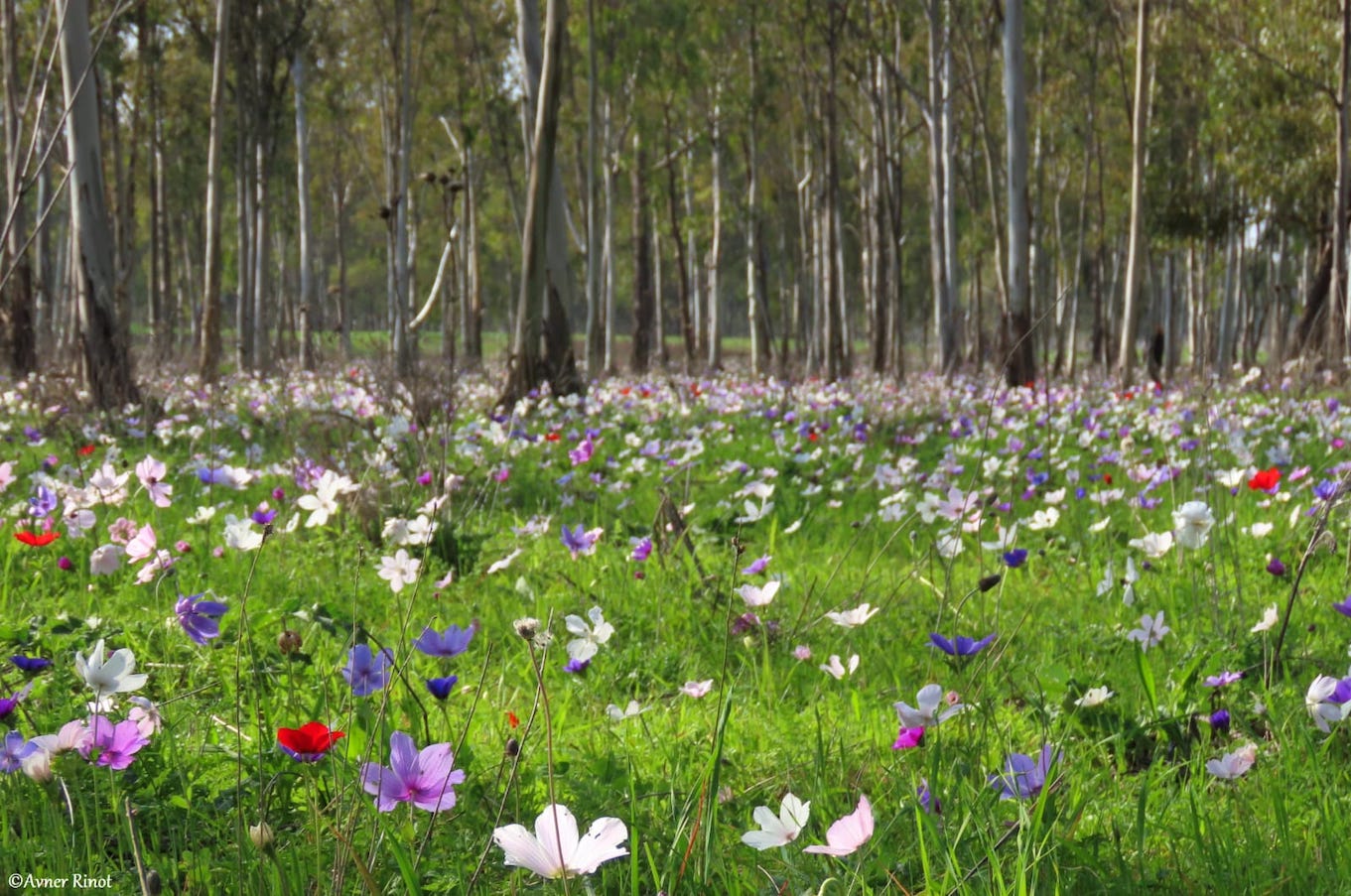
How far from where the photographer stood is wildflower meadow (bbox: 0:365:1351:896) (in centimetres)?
128

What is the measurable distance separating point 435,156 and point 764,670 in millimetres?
27476

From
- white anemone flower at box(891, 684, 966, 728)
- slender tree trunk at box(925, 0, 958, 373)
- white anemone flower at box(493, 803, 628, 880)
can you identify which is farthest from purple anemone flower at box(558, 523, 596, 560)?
slender tree trunk at box(925, 0, 958, 373)

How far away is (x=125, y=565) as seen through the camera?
10.2 ft

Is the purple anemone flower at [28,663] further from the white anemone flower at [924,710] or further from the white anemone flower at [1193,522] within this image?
the white anemone flower at [1193,522]

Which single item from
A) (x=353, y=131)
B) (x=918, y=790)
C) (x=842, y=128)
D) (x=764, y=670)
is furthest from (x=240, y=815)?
(x=353, y=131)

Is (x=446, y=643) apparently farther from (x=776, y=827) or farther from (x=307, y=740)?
(x=776, y=827)

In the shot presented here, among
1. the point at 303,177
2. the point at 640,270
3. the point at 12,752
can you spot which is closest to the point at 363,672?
the point at 12,752

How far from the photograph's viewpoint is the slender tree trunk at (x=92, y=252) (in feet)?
24.4

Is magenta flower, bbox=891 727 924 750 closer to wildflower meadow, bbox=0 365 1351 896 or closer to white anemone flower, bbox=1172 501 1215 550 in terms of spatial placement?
wildflower meadow, bbox=0 365 1351 896

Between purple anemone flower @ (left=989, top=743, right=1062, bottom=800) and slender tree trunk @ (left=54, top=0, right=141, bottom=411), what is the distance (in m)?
7.46

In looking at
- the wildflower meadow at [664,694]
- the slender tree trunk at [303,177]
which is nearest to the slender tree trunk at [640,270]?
the slender tree trunk at [303,177]

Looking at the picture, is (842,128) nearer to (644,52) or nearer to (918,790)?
(644,52)

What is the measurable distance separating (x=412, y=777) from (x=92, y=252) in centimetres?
816

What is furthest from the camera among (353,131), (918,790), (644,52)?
(353,131)
